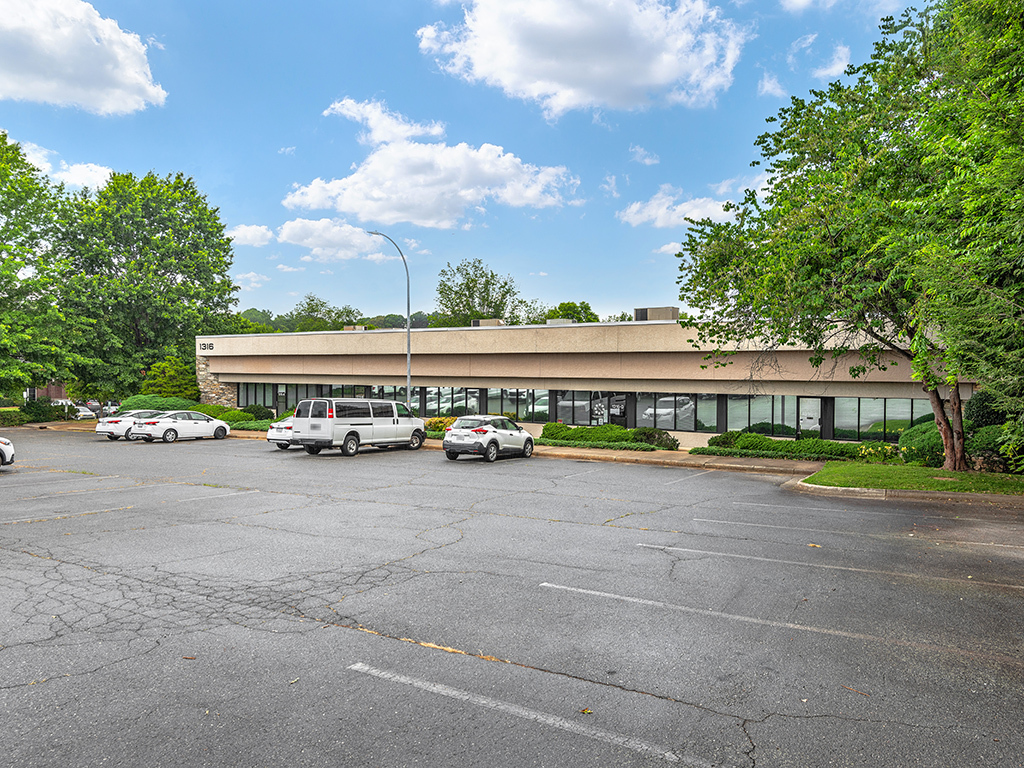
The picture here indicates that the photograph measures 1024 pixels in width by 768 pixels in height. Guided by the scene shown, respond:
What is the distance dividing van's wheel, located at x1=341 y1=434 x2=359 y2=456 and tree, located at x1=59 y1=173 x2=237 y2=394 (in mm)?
29543

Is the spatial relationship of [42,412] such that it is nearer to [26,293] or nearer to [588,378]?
[26,293]

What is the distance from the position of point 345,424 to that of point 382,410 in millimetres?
2170

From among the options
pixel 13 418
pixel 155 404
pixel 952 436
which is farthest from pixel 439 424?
pixel 13 418

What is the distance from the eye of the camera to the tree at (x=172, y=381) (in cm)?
4312

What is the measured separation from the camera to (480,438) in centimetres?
2200

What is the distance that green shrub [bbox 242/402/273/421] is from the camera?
39438 millimetres

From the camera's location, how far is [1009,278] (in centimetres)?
995

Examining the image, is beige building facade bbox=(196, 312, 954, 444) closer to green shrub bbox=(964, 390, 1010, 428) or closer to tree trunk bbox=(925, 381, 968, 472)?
green shrub bbox=(964, 390, 1010, 428)

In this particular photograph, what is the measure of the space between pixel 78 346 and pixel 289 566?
152 ft

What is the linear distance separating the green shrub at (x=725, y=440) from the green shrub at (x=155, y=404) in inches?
1196

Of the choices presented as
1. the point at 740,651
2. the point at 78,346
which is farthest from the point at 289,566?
the point at 78,346

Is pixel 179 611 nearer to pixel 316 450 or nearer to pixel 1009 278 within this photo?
pixel 1009 278

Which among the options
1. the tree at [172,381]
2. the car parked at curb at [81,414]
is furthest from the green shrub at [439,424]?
the car parked at curb at [81,414]

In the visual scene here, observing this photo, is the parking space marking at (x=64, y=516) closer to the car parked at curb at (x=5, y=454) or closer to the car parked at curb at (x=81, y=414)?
the car parked at curb at (x=5, y=454)
